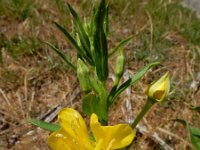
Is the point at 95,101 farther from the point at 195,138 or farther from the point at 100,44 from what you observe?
the point at 195,138

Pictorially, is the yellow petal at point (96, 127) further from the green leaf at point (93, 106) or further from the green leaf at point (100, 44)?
the green leaf at point (100, 44)

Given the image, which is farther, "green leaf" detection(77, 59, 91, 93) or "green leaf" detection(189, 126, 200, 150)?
"green leaf" detection(189, 126, 200, 150)

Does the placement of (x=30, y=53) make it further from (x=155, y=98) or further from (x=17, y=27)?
(x=155, y=98)

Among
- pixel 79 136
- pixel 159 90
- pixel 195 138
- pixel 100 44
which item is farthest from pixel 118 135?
pixel 195 138

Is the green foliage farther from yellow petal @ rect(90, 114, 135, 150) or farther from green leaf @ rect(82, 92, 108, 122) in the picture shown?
yellow petal @ rect(90, 114, 135, 150)

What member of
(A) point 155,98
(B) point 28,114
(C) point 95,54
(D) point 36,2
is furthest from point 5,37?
(A) point 155,98

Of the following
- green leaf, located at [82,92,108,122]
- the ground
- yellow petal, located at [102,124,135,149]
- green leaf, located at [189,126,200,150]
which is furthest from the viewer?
the ground

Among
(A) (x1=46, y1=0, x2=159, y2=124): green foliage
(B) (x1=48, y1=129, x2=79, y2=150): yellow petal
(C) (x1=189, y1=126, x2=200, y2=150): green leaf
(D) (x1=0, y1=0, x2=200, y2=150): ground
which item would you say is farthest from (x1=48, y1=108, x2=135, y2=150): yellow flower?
(D) (x1=0, y1=0, x2=200, y2=150): ground

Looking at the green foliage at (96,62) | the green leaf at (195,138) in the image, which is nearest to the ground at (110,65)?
the green leaf at (195,138)

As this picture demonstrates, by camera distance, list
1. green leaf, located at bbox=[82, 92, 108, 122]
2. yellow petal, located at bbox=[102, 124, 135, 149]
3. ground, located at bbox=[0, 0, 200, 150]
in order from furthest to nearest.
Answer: ground, located at bbox=[0, 0, 200, 150]
green leaf, located at bbox=[82, 92, 108, 122]
yellow petal, located at bbox=[102, 124, 135, 149]
